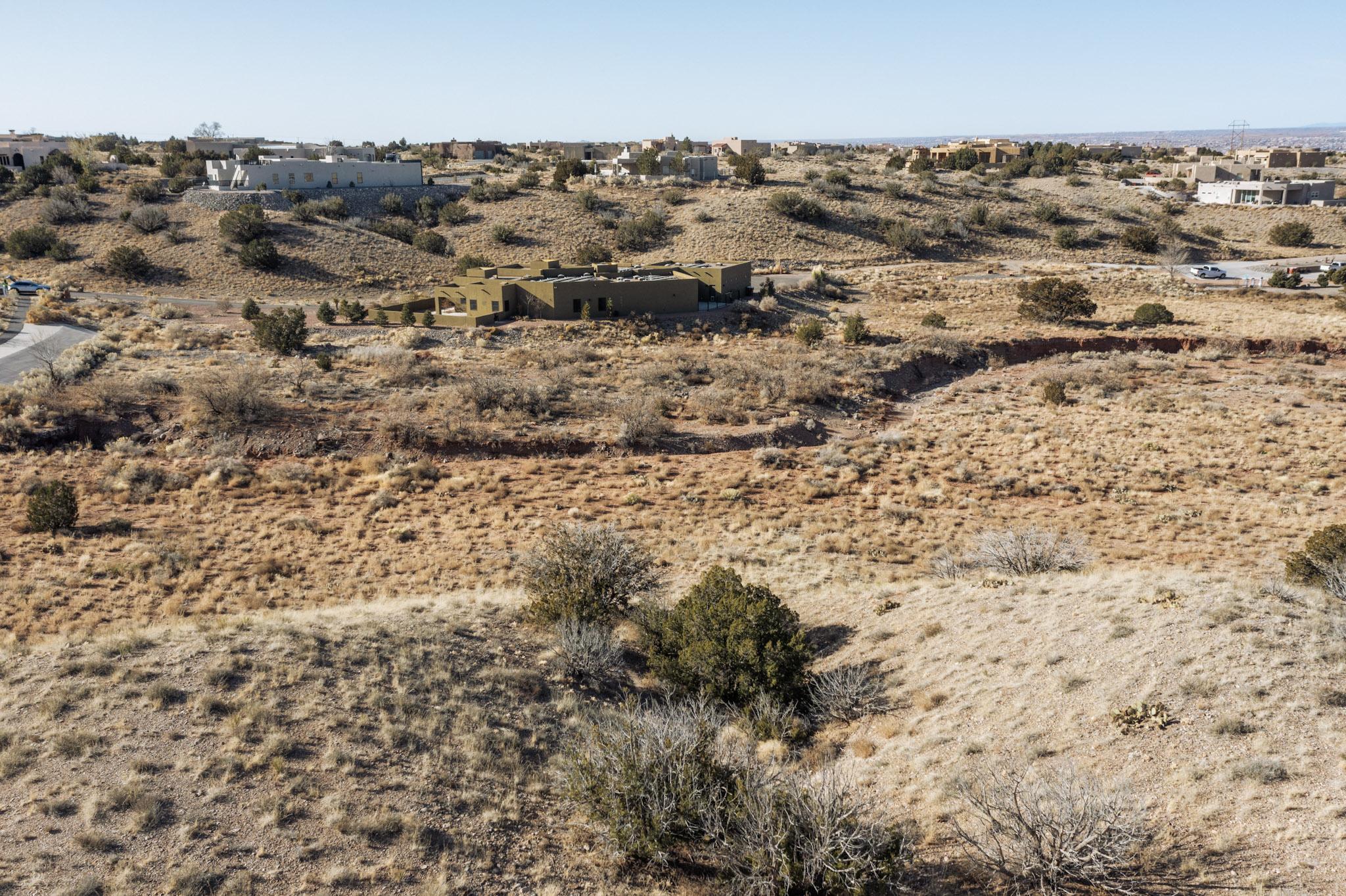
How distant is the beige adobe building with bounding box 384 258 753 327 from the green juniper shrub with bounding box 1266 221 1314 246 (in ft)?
175

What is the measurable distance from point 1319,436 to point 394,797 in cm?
3230

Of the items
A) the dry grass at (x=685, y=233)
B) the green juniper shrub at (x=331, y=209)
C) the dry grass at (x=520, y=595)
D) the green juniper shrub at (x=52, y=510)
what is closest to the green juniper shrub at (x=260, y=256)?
the dry grass at (x=685, y=233)

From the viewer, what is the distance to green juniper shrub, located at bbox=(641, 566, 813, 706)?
502 inches

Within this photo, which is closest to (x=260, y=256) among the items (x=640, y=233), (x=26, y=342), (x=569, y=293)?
(x=26, y=342)

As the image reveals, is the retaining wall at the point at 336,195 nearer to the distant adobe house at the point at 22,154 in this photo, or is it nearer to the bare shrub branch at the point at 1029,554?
the distant adobe house at the point at 22,154

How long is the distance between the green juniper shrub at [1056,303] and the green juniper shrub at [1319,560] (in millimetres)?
35013

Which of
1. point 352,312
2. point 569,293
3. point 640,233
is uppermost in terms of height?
point 640,233

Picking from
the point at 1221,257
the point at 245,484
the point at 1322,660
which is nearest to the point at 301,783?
the point at 1322,660

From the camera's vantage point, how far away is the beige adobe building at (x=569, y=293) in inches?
1841

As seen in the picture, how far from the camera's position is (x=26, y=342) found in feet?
131

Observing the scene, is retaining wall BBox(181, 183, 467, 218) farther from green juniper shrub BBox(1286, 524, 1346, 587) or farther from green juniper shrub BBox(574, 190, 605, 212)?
green juniper shrub BBox(1286, 524, 1346, 587)

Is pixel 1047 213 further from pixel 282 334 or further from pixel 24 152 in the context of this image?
pixel 24 152

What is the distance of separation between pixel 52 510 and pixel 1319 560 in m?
27.2

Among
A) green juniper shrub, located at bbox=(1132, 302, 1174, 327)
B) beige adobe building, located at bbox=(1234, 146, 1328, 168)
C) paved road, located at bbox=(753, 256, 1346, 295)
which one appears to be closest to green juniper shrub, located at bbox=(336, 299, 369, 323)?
paved road, located at bbox=(753, 256, 1346, 295)
